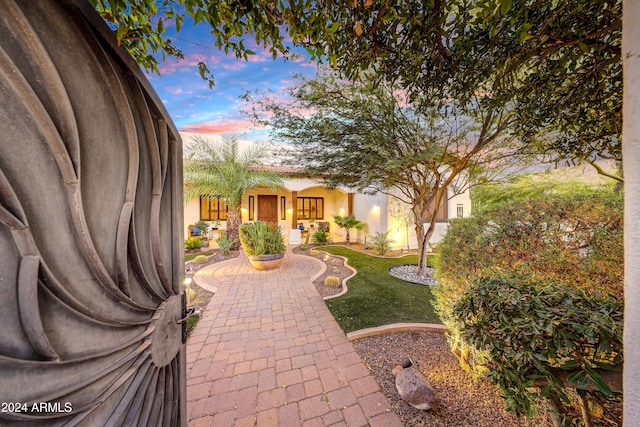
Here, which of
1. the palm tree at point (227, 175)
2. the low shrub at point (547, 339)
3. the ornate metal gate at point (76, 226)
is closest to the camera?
the ornate metal gate at point (76, 226)

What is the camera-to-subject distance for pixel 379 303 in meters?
4.43

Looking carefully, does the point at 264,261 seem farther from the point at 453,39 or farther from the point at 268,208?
the point at 268,208

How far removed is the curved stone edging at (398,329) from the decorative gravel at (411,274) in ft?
7.47

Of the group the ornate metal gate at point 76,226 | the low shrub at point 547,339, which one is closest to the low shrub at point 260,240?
the ornate metal gate at point 76,226

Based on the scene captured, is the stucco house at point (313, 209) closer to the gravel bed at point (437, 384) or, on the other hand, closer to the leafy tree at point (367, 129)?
the leafy tree at point (367, 129)

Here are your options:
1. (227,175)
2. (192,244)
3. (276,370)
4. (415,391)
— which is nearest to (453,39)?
(415,391)

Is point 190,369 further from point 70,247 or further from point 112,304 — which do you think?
point 70,247

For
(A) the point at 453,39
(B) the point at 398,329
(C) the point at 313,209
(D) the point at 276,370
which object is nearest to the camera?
(A) the point at 453,39

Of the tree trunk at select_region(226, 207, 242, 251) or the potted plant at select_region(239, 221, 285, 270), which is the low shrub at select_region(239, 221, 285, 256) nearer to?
the potted plant at select_region(239, 221, 285, 270)

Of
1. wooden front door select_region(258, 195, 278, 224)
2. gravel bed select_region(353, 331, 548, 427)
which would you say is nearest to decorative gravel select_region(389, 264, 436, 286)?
gravel bed select_region(353, 331, 548, 427)

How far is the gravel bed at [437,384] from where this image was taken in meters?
1.98

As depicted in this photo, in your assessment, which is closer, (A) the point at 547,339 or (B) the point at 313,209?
(A) the point at 547,339

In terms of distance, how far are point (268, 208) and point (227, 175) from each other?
15.2 ft

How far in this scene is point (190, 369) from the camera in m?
2.62
